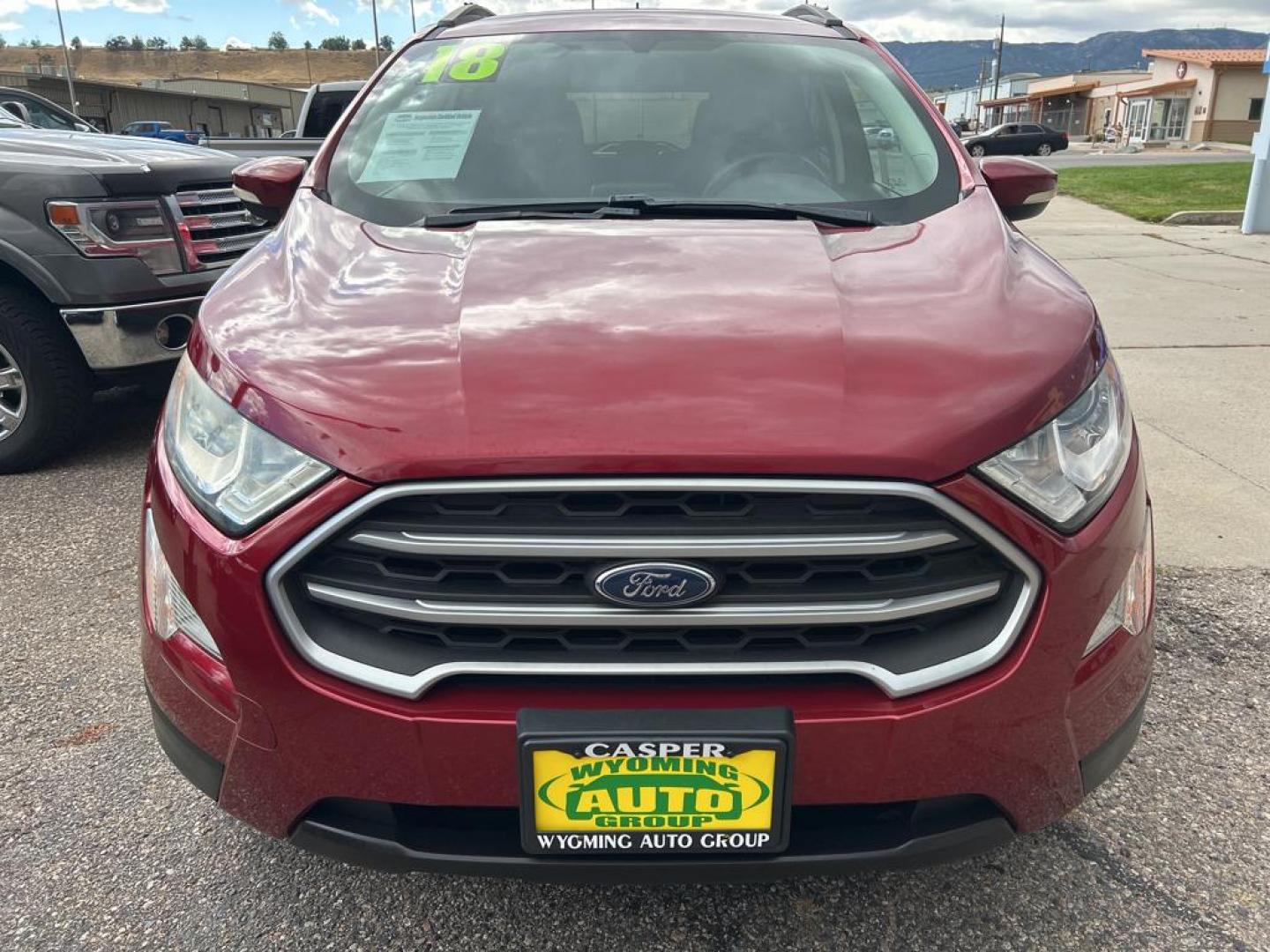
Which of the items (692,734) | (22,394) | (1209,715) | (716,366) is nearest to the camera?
(692,734)

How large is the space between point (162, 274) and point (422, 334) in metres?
2.95

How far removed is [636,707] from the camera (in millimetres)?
1413

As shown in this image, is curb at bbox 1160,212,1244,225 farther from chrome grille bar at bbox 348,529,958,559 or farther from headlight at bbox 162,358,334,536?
headlight at bbox 162,358,334,536

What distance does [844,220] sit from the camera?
2.20 m

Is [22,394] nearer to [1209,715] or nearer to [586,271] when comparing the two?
[586,271]

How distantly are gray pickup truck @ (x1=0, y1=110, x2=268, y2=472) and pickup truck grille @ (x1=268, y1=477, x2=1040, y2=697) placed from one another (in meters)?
3.02

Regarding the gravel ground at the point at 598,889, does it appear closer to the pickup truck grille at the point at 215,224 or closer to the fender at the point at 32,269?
the fender at the point at 32,269

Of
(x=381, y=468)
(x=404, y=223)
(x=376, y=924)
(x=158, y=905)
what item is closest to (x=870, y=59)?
(x=404, y=223)

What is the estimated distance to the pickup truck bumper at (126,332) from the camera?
12.8 feet

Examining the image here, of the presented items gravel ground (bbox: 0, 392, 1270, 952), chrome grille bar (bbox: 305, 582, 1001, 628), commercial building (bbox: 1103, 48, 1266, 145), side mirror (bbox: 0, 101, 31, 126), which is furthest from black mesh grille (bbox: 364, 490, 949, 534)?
commercial building (bbox: 1103, 48, 1266, 145)

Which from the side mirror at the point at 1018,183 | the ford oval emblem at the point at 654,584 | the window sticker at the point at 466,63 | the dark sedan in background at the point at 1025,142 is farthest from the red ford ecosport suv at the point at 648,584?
the dark sedan in background at the point at 1025,142

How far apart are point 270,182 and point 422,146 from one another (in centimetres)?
44

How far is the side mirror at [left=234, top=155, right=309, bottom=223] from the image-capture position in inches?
104

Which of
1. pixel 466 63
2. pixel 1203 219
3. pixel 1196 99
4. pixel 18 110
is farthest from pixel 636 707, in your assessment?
pixel 1196 99
